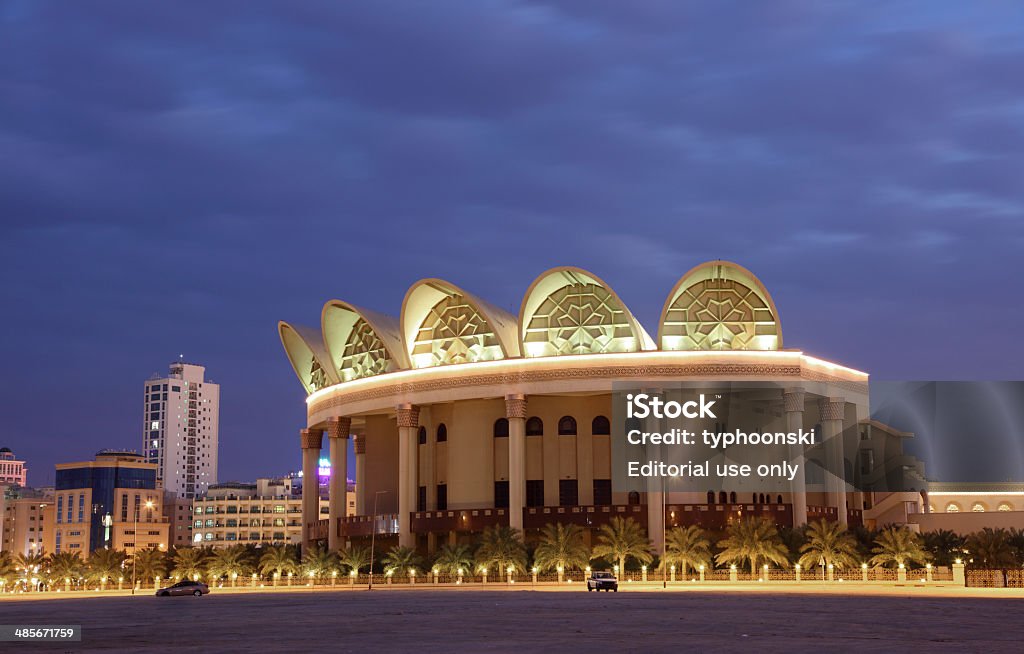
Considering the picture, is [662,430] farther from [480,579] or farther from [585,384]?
[480,579]

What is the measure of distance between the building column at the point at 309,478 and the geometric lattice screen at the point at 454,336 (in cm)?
1476

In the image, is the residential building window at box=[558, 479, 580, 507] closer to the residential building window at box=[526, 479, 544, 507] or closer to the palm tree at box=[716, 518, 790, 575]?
the residential building window at box=[526, 479, 544, 507]

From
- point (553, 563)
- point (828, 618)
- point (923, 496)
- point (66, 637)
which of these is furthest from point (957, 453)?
point (66, 637)

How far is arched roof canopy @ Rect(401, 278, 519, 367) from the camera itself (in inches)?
2798

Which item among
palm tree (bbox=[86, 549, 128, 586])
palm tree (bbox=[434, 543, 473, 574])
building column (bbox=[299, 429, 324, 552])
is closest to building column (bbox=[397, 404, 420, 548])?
palm tree (bbox=[434, 543, 473, 574])

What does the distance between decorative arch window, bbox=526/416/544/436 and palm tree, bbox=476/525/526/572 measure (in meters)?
9.86

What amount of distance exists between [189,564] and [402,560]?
1685 centimetres

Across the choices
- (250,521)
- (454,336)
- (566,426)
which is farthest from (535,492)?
(250,521)

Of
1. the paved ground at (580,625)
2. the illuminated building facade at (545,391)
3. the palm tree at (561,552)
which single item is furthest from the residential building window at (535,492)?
the paved ground at (580,625)

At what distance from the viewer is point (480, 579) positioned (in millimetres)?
61688

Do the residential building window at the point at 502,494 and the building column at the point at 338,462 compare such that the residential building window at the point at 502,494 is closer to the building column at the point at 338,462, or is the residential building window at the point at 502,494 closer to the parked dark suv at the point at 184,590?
the building column at the point at 338,462

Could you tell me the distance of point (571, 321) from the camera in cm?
6944

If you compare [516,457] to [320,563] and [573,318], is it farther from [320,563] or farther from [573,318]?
[320,563]

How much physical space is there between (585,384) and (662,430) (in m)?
5.09
